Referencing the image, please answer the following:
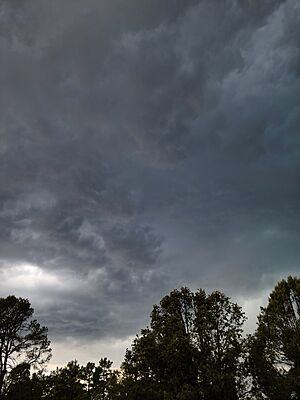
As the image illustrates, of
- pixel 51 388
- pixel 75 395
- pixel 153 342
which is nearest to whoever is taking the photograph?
pixel 153 342

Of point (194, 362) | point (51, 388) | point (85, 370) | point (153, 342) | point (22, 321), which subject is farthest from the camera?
point (85, 370)

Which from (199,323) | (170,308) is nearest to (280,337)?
(199,323)

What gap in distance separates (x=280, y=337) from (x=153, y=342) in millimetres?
15471

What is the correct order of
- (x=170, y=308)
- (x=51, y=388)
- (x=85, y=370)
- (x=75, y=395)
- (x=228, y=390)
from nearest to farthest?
(x=228, y=390) < (x=170, y=308) < (x=51, y=388) < (x=75, y=395) < (x=85, y=370)

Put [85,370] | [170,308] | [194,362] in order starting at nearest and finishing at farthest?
[194,362]
[170,308]
[85,370]

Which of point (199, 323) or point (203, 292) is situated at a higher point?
point (203, 292)

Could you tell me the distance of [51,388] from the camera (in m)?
78.6

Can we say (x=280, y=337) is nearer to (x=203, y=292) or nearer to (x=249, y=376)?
(x=249, y=376)

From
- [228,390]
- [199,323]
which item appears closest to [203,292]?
[199,323]

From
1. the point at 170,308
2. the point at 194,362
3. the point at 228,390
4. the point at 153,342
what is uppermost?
the point at 170,308

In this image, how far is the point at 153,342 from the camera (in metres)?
42.6

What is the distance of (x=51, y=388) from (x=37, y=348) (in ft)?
124

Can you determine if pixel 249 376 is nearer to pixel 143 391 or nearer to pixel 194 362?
pixel 194 362

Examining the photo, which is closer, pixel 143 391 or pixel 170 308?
pixel 143 391
